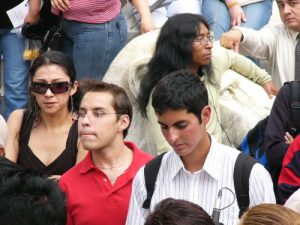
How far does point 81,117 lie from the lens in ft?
13.4

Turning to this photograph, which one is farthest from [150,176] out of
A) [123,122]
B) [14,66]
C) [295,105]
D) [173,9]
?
[173,9]

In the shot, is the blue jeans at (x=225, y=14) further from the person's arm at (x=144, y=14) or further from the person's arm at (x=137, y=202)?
the person's arm at (x=137, y=202)

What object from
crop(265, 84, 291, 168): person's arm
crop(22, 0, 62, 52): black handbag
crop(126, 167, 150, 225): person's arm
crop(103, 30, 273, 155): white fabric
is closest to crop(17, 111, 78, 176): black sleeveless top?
crop(103, 30, 273, 155): white fabric

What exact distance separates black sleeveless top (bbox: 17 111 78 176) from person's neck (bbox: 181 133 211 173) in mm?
1110

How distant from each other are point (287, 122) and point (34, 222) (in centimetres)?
229

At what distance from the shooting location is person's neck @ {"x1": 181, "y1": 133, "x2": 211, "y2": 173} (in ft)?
11.8

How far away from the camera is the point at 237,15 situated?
6484 mm

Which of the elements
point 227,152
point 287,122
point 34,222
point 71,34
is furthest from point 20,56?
point 34,222

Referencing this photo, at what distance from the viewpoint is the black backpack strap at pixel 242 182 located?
11.1ft

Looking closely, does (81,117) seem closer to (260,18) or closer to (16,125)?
(16,125)

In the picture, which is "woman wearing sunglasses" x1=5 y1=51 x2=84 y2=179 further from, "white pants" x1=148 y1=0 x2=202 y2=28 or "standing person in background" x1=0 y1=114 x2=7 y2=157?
"white pants" x1=148 y1=0 x2=202 y2=28

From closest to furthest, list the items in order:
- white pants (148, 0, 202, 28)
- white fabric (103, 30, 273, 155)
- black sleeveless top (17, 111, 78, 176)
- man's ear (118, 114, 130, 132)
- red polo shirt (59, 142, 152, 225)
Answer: red polo shirt (59, 142, 152, 225) → man's ear (118, 114, 130, 132) → black sleeveless top (17, 111, 78, 176) → white fabric (103, 30, 273, 155) → white pants (148, 0, 202, 28)

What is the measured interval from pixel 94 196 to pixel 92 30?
218 centimetres

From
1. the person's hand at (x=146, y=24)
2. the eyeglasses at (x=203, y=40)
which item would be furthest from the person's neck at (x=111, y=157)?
the person's hand at (x=146, y=24)
